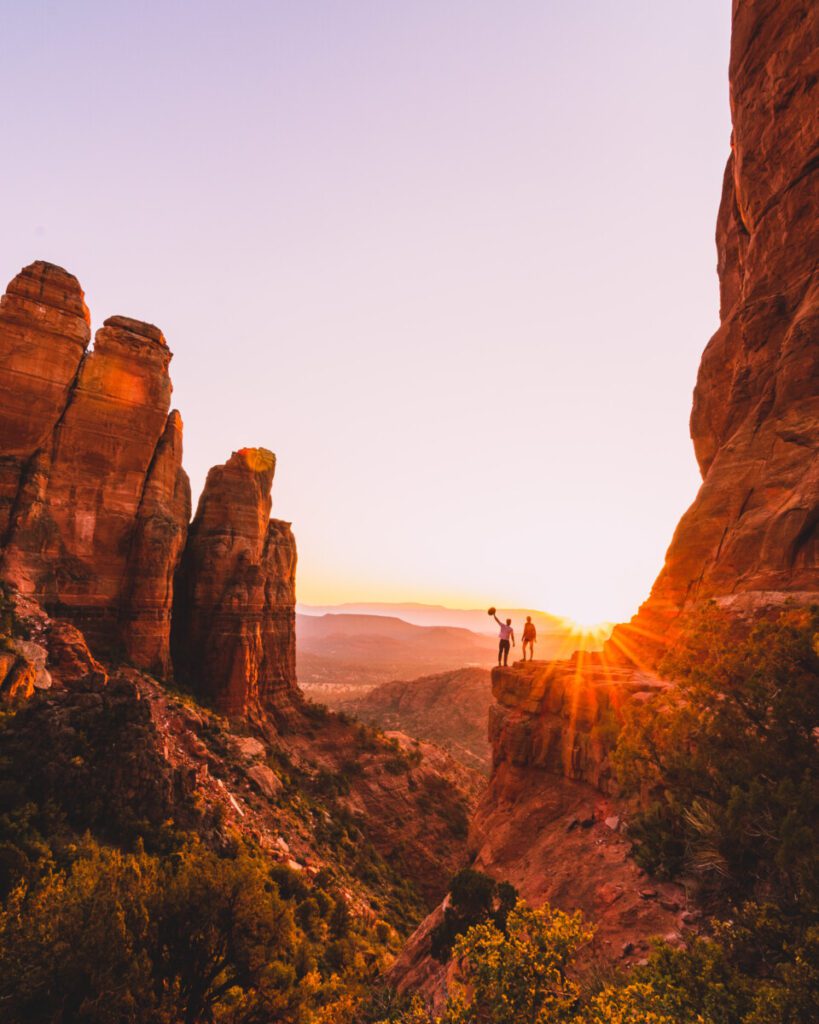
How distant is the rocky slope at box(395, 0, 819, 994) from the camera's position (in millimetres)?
16641

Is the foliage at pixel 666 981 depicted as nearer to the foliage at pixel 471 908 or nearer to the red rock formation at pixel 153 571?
the foliage at pixel 471 908

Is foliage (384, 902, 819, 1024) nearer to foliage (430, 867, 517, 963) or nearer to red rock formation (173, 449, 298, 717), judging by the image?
foliage (430, 867, 517, 963)

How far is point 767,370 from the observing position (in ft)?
74.1

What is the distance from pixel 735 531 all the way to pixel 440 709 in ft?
272

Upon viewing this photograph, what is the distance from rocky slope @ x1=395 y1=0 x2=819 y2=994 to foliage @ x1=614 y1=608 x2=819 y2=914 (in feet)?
9.85

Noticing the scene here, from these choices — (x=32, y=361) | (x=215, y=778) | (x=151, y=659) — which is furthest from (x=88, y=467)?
(x=215, y=778)

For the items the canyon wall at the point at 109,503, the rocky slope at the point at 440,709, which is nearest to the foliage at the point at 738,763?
the canyon wall at the point at 109,503

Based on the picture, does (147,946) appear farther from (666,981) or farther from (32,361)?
(32,361)

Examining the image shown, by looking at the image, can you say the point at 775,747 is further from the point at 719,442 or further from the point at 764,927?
the point at 719,442

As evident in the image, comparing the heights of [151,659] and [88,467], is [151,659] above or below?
below

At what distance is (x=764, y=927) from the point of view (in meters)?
7.72

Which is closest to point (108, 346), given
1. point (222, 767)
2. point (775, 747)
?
point (222, 767)

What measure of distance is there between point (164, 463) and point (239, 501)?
916 centimetres

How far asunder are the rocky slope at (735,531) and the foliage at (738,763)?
9.85 ft
